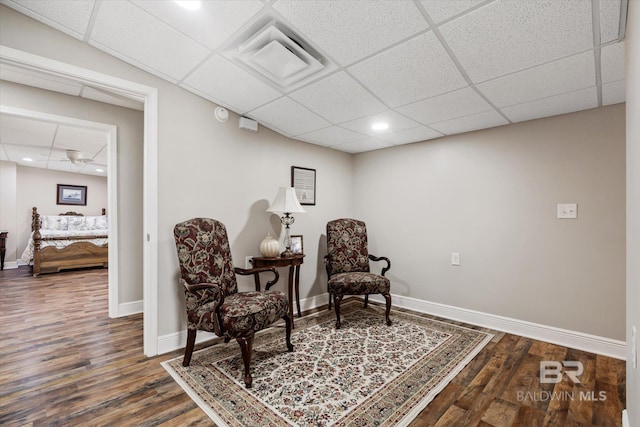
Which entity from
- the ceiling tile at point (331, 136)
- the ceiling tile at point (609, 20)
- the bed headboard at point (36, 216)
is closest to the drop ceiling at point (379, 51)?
the ceiling tile at point (609, 20)

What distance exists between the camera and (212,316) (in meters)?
2.05

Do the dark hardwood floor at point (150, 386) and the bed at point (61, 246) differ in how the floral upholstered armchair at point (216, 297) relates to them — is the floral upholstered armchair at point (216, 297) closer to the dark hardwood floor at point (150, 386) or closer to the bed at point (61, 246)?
the dark hardwood floor at point (150, 386)

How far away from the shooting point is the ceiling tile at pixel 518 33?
141 centimetres

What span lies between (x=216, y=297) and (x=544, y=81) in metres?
2.77

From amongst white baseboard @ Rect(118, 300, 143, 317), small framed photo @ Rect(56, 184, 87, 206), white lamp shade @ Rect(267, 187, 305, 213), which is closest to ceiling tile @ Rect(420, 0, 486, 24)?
white lamp shade @ Rect(267, 187, 305, 213)

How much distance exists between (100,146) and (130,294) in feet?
8.95

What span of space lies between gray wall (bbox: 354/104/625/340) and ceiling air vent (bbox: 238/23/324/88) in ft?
6.84

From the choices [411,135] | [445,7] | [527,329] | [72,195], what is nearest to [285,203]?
[411,135]

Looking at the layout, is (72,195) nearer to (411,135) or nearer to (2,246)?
(2,246)

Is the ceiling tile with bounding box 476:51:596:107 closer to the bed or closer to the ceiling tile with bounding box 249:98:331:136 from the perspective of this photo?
the ceiling tile with bounding box 249:98:331:136

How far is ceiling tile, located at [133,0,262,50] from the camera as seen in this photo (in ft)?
5.06

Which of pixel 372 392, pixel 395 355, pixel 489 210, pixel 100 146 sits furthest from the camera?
pixel 100 146

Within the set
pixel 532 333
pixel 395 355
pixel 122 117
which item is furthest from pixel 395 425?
pixel 122 117

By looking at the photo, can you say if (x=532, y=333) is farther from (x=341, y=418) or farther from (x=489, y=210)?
(x=341, y=418)
